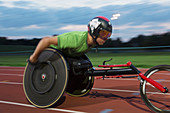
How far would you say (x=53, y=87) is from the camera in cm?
416

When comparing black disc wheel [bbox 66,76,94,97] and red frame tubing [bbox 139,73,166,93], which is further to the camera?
black disc wheel [bbox 66,76,94,97]

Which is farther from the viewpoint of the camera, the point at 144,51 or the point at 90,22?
the point at 144,51

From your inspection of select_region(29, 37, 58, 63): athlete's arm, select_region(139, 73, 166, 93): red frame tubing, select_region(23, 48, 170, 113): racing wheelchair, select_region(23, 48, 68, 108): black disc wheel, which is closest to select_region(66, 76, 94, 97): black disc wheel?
select_region(23, 48, 170, 113): racing wheelchair

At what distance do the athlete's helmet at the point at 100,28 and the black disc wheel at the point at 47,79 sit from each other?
0.75 meters

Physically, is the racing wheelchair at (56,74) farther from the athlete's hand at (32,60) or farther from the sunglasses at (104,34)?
the sunglasses at (104,34)

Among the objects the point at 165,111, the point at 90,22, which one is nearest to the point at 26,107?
the point at 90,22

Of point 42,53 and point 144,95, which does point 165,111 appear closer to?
point 144,95

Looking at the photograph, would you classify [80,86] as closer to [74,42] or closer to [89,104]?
[89,104]

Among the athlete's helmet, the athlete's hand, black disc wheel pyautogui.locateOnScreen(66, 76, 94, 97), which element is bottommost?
black disc wheel pyautogui.locateOnScreen(66, 76, 94, 97)

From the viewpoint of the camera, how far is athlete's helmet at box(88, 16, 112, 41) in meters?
Result: 3.99

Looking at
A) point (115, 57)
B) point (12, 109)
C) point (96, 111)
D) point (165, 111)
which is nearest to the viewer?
point (165, 111)

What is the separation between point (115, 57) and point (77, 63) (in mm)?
16990

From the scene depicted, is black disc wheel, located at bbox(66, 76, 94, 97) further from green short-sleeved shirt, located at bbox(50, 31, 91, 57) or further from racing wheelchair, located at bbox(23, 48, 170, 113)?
green short-sleeved shirt, located at bbox(50, 31, 91, 57)

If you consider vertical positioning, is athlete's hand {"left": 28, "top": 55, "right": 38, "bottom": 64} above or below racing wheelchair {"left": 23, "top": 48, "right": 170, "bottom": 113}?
above
